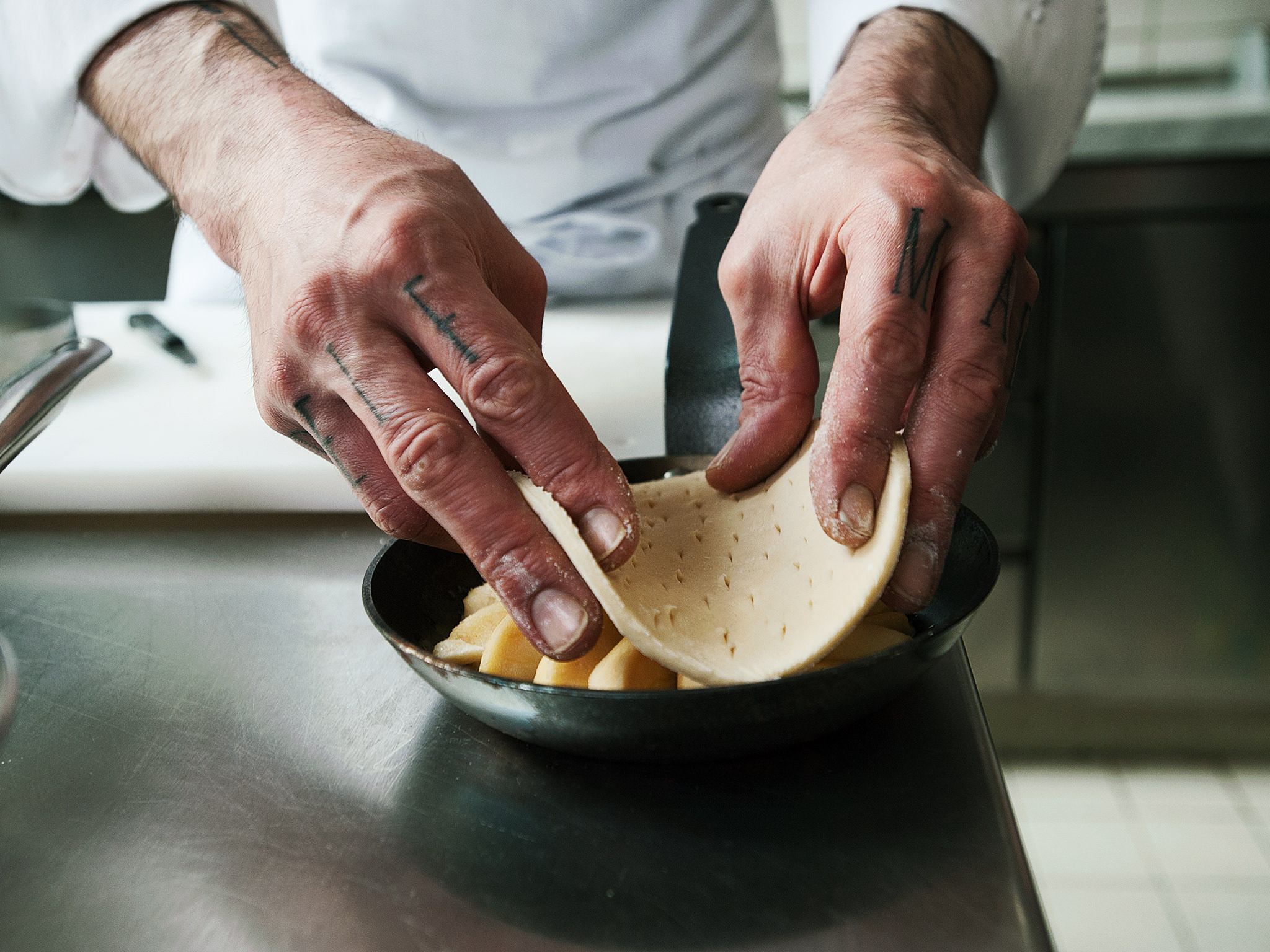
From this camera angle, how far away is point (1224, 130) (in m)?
2.10

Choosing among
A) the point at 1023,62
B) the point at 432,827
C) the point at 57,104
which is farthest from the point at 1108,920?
the point at 57,104

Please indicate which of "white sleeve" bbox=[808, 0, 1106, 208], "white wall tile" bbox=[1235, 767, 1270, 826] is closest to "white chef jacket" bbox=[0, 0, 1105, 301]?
"white sleeve" bbox=[808, 0, 1106, 208]

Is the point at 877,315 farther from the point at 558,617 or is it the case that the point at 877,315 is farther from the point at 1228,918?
the point at 1228,918

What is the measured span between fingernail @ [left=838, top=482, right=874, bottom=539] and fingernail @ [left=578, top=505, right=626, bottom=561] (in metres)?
0.12

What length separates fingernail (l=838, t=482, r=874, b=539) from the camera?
544 mm

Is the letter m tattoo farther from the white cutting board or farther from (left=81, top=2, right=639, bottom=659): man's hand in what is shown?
the white cutting board

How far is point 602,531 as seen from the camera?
0.55 meters

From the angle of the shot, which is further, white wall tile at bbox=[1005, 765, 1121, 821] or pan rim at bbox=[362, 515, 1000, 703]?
white wall tile at bbox=[1005, 765, 1121, 821]

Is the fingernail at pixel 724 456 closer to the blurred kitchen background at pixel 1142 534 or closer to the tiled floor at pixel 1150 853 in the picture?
the tiled floor at pixel 1150 853

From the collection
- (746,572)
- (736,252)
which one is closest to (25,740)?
(746,572)

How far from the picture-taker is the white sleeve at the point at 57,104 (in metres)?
0.92

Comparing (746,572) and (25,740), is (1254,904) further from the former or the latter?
(25,740)

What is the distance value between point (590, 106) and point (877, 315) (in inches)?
32.2

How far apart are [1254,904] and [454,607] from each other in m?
1.77
